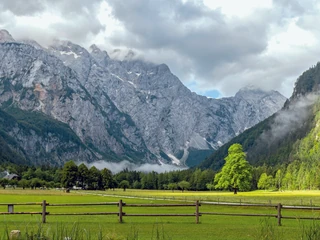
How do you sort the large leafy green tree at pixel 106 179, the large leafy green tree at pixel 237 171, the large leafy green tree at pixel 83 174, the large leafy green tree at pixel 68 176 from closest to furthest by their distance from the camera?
the large leafy green tree at pixel 237 171 → the large leafy green tree at pixel 68 176 → the large leafy green tree at pixel 83 174 → the large leafy green tree at pixel 106 179

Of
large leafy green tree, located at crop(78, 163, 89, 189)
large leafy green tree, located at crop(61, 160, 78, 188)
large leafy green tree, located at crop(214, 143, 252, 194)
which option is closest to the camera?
large leafy green tree, located at crop(214, 143, 252, 194)

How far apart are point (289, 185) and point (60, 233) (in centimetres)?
18796

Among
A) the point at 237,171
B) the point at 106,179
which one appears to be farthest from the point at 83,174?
the point at 237,171

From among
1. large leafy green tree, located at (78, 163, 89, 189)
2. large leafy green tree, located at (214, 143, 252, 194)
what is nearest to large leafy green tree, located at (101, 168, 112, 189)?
large leafy green tree, located at (78, 163, 89, 189)

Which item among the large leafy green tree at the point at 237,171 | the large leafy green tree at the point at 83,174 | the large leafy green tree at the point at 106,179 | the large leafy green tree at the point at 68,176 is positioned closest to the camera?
the large leafy green tree at the point at 237,171

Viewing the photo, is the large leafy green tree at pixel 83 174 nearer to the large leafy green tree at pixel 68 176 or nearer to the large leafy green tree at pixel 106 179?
the large leafy green tree at pixel 68 176

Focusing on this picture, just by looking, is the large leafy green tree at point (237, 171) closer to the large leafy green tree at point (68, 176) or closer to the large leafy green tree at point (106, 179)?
the large leafy green tree at point (68, 176)

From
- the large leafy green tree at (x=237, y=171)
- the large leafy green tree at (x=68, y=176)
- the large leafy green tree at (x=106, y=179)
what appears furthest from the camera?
the large leafy green tree at (x=106, y=179)

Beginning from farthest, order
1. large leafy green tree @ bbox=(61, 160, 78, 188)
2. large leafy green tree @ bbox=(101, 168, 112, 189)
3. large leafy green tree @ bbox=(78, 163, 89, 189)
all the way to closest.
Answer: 1. large leafy green tree @ bbox=(101, 168, 112, 189)
2. large leafy green tree @ bbox=(78, 163, 89, 189)
3. large leafy green tree @ bbox=(61, 160, 78, 188)

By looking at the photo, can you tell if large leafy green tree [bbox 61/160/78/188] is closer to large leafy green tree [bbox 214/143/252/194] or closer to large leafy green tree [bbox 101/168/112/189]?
large leafy green tree [bbox 101/168/112/189]

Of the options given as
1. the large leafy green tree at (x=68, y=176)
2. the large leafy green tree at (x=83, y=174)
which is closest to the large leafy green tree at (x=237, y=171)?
the large leafy green tree at (x=68, y=176)

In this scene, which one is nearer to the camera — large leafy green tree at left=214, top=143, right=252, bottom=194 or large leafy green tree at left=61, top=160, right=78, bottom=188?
large leafy green tree at left=214, top=143, right=252, bottom=194

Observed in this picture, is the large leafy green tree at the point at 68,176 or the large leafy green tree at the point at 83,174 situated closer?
the large leafy green tree at the point at 68,176

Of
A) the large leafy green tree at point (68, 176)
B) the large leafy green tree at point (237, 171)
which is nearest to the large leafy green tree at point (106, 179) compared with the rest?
the large leafy green tree at point (68, 176)
